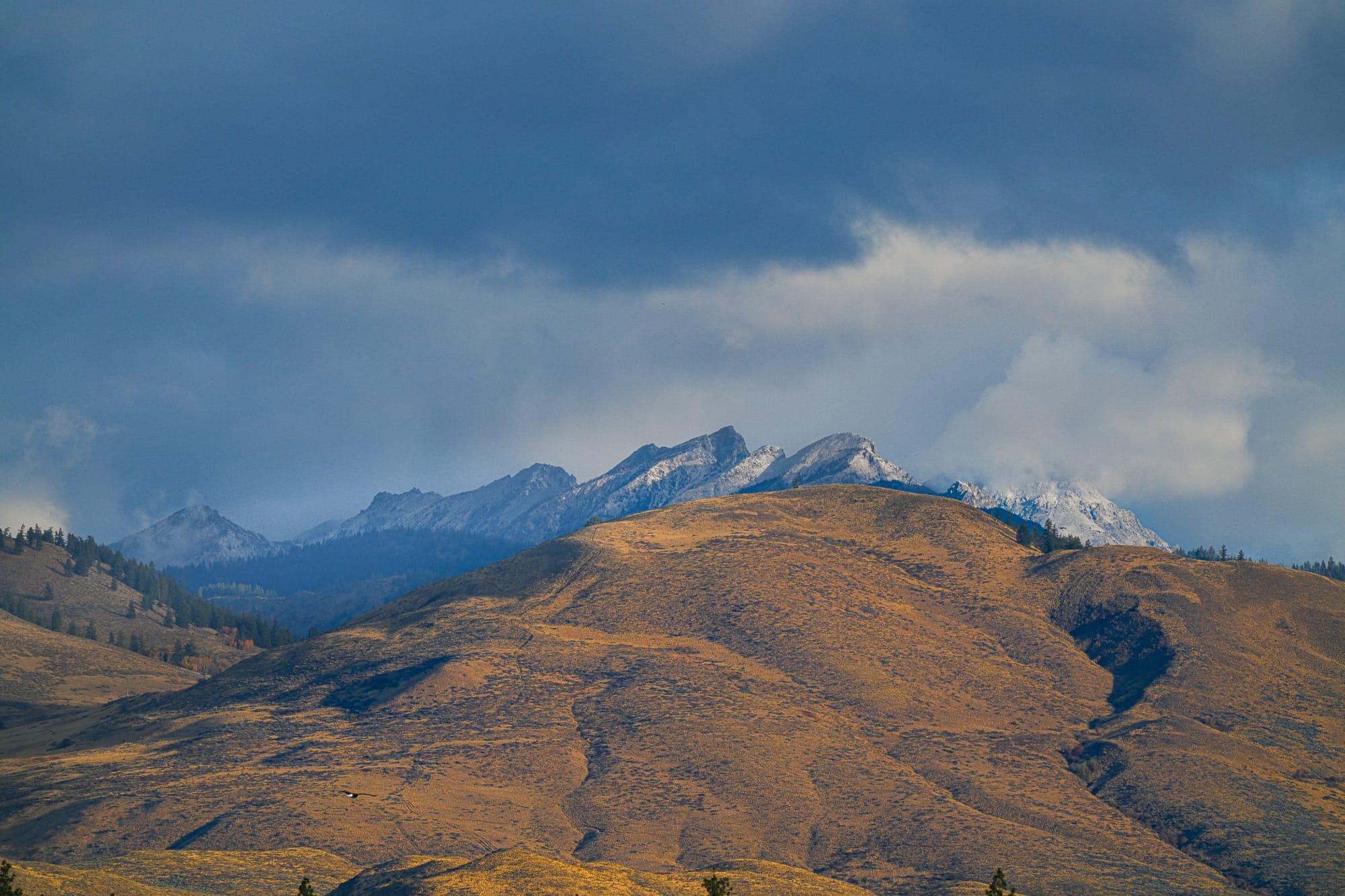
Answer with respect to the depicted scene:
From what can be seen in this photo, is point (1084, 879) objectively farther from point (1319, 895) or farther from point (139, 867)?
point (139, 867)

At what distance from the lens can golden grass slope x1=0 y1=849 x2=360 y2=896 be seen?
160m

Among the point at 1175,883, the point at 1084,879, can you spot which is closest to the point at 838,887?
the point at 1084,879

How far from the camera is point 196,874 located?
183625 millimetres

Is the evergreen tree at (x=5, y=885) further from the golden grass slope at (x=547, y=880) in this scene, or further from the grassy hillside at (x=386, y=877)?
the golden grass slope at (x=547, y=880)

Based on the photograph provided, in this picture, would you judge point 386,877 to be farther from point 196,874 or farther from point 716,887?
point 716,887

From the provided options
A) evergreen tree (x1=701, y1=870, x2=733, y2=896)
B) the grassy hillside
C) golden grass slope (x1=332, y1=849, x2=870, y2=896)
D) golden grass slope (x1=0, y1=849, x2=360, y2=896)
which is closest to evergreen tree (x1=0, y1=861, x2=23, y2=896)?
the grassy hillside

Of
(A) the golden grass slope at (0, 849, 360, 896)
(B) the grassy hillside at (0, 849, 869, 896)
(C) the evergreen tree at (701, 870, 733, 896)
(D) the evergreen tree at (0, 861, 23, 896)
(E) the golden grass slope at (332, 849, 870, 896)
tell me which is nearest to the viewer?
(D) the evergreen tree at (0, 861, 23, 896)

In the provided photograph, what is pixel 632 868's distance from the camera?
627ft

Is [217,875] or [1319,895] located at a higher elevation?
[1319,895]

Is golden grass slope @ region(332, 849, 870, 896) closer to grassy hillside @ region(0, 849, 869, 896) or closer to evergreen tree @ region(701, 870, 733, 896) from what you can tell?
grassy hillside @ region(0, 849, 869, 896)

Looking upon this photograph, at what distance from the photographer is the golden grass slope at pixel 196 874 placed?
525 feet

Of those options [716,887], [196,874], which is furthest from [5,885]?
[716,887]

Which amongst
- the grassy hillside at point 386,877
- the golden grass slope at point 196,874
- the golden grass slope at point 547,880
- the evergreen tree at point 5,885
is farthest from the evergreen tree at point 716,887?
the golden grass slope at point 196,874

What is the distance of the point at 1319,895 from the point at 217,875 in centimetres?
15835
